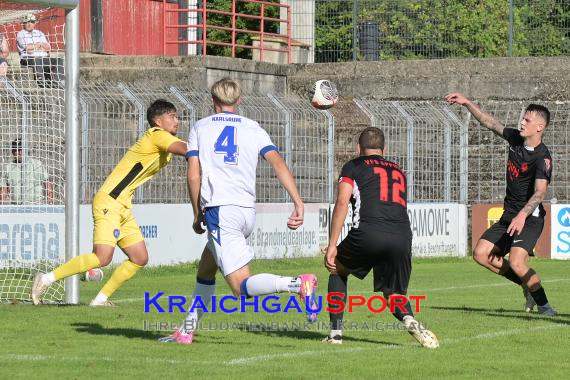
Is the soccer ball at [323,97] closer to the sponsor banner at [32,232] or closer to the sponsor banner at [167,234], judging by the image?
the sponsor banner at [32,232]

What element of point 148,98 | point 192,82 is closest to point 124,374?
point 148,98

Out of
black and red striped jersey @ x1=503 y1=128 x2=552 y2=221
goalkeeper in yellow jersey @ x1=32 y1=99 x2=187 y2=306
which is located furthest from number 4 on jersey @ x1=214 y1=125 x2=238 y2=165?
black and red striped jersey @ x1=503 y1=128 x2=552 y2=221

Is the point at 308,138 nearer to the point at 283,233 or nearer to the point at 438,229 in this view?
the point at 283,233

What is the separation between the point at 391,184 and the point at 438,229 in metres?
15.2

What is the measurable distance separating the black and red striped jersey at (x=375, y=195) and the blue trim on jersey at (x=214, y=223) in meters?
1.03

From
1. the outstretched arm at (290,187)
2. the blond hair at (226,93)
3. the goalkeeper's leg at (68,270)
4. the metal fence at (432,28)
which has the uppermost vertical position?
the metal fence at (432,28)

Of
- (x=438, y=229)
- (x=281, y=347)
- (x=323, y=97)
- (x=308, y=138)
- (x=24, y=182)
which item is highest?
(x=323, y=97)

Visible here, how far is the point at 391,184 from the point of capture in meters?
10.2

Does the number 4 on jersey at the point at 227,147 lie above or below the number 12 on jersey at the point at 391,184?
above

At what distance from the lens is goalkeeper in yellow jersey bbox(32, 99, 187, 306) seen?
12.4 m

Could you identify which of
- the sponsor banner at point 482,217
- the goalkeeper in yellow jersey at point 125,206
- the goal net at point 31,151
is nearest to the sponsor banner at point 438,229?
the sponsor banner at point 482,217

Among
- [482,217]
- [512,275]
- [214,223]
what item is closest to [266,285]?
[214,223]

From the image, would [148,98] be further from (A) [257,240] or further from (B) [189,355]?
(B) [189,355]

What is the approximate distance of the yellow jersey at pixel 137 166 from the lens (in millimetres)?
12609
